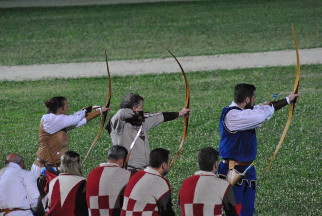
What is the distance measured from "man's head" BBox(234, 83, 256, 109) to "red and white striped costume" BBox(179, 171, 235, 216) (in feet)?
6.46

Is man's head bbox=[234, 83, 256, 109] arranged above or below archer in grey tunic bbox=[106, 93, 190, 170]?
above

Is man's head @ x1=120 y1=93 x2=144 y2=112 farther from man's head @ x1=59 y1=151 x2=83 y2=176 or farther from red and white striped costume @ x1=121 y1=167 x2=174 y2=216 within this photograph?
red and white striped costume @ x1=121 y1=167 x2=174 y2=216

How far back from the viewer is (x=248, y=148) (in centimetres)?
998

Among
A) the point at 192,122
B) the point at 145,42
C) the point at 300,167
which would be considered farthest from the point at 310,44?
the point at 300,167

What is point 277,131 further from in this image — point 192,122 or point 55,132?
point 55,132

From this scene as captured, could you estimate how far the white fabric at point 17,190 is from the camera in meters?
8.94

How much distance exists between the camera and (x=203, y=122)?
1691 centimetres

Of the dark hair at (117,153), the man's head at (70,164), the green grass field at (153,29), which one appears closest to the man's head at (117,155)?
the dark hair at (117,153)

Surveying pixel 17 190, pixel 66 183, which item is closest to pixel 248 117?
pixel 66 183

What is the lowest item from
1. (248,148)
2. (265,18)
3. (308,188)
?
(308,188)

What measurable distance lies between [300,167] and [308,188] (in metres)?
1.14

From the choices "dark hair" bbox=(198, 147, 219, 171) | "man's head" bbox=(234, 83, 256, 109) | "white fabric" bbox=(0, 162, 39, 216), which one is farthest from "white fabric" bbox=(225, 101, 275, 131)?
"white fabric" bbox=(0, 162, 39, 216)

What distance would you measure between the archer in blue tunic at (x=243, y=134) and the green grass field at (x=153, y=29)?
15.1m

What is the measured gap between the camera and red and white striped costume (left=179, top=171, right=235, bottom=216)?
26.5 feet
